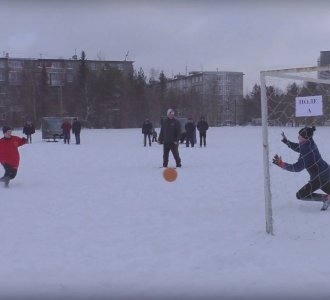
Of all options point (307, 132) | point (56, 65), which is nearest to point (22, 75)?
point (56, 65)

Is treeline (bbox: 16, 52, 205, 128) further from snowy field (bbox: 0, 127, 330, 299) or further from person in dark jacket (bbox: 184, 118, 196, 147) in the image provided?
snowy field (bbox: 0, 127, 330, 299)

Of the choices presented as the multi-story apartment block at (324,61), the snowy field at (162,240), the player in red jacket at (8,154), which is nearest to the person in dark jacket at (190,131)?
the snowy field at (162,240)

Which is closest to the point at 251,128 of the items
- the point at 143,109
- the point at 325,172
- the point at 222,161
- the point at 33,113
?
the point at 143,109

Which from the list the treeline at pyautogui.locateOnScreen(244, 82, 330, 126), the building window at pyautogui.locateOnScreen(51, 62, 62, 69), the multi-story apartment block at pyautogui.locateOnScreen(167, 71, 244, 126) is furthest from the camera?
the building window at pyautogui.locateOnScreen(51, 62, 62, 69)

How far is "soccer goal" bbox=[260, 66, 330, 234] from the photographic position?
23.0 ft

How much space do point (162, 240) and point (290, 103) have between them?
12.2ft

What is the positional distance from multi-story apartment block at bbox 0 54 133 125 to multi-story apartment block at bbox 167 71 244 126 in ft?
42.2

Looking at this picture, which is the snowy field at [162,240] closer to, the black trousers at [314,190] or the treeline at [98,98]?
the black trousers at [314,190]

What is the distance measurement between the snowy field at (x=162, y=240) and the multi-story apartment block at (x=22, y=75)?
64553mm

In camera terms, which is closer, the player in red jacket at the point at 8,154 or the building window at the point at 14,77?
the player in red jacket at the point at 8,154

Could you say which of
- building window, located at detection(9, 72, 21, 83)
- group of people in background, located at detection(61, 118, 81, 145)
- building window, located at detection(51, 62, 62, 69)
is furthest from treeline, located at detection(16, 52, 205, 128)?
group of people in background, located at detection(61, 118, 81, 145)

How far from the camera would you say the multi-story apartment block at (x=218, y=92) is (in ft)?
264

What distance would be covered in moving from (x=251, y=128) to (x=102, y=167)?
40.6 m

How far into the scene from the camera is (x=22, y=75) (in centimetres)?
7725
